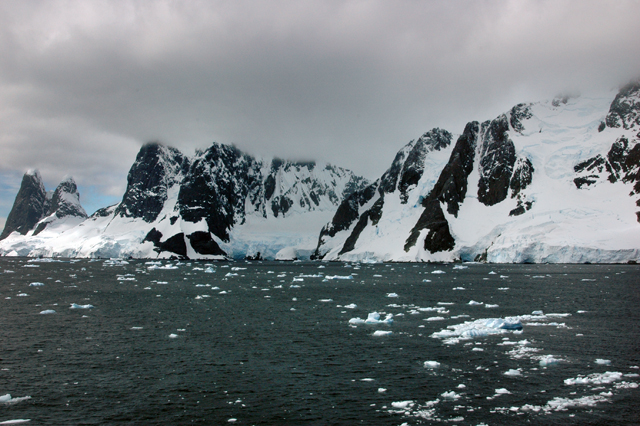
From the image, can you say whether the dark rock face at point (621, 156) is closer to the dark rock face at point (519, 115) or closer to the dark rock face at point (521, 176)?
the dark rock face at point (521, 176)

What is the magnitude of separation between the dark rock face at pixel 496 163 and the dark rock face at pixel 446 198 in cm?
685

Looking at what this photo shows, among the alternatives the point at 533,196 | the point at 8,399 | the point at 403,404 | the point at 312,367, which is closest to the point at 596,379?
the point at 403,404

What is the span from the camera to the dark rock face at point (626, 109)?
526ft

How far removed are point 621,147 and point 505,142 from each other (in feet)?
132

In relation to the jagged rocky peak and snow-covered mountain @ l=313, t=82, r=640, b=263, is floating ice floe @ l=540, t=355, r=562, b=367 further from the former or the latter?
the jagged rocky peak

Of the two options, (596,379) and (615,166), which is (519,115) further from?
(596,379)

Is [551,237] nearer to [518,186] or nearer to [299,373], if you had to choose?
[518,186]

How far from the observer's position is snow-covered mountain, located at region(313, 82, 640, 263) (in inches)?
5069

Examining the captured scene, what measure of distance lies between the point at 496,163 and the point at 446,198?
25.4 meters

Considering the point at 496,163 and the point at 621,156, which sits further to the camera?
the point at 496,163

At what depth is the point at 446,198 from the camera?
176625 mm

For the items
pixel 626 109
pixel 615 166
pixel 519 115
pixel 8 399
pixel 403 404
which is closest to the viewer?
pixel 403 404

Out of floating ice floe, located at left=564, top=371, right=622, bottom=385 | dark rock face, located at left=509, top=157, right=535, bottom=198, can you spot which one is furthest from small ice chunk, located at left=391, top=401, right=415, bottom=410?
dark rock face, located at left=509, top=157, right=535, bottom=198

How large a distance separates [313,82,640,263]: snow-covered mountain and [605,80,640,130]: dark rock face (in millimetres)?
324
